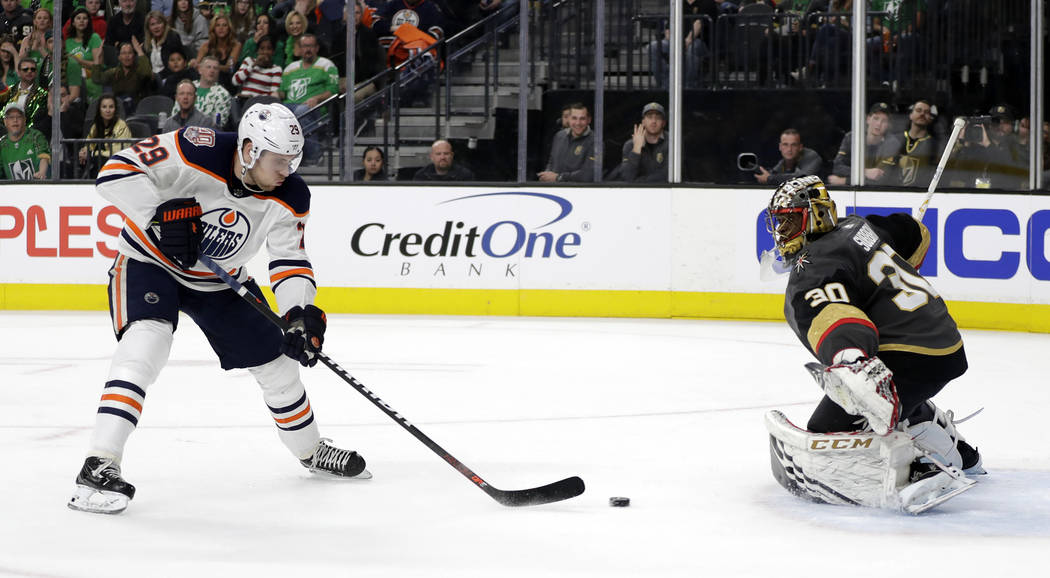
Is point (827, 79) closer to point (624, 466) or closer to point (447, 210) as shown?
point (447, 210)

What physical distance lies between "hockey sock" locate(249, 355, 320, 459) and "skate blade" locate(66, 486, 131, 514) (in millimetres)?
524

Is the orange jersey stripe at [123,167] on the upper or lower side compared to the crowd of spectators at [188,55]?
lower

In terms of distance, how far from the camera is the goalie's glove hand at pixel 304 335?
10.8ft

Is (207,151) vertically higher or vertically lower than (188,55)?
lower

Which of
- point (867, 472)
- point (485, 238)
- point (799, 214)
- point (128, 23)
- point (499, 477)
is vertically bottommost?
point (499, 477)

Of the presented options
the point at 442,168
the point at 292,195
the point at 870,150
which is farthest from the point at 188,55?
the point at 292,195

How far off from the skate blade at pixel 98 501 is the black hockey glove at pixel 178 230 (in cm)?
60

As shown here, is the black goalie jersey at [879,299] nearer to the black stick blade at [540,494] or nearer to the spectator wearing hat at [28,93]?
the black stick blade at [540,494]

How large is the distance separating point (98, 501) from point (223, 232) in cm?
76

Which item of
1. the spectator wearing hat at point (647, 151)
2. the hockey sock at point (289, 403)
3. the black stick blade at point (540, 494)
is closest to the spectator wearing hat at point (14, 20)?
the spectator wearing hat at point (647, 151)

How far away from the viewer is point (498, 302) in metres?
8.50

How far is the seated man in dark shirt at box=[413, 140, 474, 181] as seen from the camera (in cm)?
873

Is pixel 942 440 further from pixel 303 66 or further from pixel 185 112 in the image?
pixel 185 112

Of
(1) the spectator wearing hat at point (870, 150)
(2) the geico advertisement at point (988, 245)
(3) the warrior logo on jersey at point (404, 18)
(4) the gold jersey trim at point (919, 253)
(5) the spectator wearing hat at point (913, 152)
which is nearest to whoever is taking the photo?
(4) the gold jersey trim at point (919, 253)
